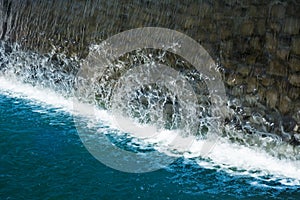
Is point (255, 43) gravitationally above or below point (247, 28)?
below

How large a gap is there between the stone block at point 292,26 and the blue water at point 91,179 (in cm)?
130

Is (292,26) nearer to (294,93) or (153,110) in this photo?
(294,93)

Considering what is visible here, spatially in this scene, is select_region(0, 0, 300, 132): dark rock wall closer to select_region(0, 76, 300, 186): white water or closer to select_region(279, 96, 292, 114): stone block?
select_region(279, 96, 292, 114): stone block

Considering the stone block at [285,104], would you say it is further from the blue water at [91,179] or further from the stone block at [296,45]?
the blue water at [91,179]

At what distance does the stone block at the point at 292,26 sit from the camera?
162 inches

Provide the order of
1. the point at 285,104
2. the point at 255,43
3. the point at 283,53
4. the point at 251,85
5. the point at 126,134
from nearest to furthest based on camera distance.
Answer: the point at 283,53 < the point at 285,104 < the point at 255,43 < the point at 251,85 < the point at 126,134

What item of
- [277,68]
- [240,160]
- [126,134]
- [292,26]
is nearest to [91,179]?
[126,134]

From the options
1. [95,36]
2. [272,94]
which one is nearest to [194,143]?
[272,94]

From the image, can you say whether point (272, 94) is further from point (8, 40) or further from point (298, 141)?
point (8, 40)

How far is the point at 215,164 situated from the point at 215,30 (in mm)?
1357

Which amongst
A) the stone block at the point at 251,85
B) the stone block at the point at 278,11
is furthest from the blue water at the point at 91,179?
the stone block at the point at 278,11

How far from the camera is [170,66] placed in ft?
17.7

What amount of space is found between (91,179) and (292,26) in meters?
2.13

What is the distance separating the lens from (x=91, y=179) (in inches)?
154
